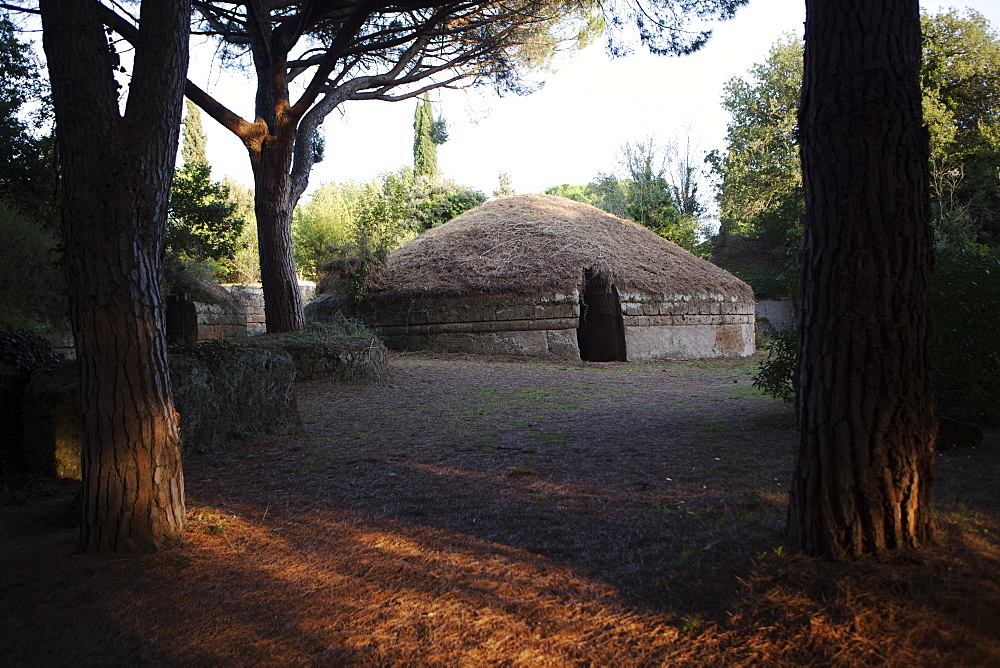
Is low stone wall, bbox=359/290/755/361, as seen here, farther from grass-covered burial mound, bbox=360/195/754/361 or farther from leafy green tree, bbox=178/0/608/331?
leafy green tree, bbox=178/0/608/331

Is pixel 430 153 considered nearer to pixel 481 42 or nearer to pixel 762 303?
pixel 762 303

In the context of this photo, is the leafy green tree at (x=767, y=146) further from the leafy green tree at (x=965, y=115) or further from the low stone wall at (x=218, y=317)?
the low stone wall at (x=218, y=317)

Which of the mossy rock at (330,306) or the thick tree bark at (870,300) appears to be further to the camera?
the mossy rock at (330,306)

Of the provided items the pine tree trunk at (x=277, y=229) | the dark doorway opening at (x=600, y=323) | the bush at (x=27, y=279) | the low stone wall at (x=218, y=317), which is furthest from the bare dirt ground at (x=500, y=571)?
the low stone wall at (x=218, y=317)

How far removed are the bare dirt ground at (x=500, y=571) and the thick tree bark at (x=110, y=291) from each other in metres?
0.28

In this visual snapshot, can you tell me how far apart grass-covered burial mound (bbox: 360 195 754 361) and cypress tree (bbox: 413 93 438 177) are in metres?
16.3

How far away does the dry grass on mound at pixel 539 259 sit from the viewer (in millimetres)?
12203

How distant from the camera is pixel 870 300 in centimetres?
225

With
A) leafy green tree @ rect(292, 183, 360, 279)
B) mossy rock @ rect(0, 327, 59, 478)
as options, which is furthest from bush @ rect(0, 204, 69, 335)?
leafy green tree @ rect(292, 183, 360, 279)

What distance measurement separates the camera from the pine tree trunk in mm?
8984

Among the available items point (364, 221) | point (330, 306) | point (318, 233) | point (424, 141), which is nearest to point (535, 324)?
point (330, 306)

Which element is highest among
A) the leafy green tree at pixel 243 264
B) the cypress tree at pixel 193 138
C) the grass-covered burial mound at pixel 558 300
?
the cypress tree at pixel 193 138

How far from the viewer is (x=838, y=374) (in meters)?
2.29

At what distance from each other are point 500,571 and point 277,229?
7659mm
